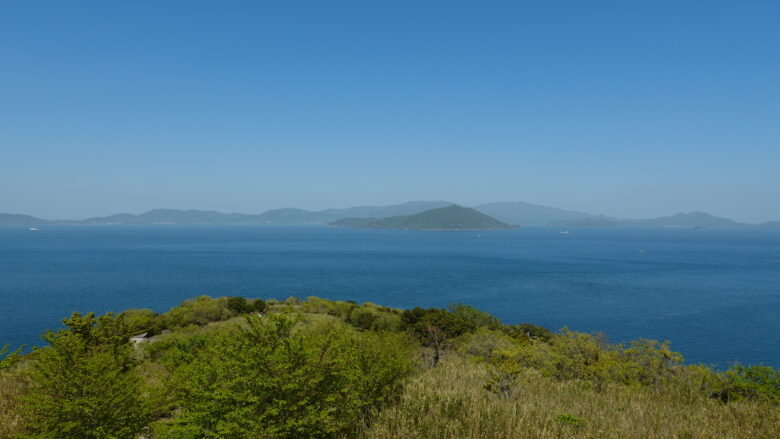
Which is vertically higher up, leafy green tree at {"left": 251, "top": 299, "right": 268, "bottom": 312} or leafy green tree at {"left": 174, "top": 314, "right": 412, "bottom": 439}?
leafy green tree at {"left": 174, "top": 314, "right": 412, "bottom": 439}

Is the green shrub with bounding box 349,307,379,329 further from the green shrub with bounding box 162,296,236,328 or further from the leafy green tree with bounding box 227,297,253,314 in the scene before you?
the green shrub with bounding box 162,296,236,328

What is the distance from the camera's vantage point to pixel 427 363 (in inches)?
802

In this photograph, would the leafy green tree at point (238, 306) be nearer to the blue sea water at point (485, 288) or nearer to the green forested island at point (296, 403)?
the blue sea water at point (485, 288)

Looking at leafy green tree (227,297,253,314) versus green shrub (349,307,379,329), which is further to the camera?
leafy green tree (227,297,253,314)

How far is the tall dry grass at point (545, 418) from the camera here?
357 inches

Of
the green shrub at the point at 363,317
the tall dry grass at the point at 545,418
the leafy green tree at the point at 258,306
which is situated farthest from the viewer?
the leafy green tree at the point at 258,306

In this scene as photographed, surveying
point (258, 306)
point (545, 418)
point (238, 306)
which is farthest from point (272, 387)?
point (238, 306)

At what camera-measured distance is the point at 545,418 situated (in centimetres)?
987

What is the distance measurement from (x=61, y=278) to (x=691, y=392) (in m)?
128

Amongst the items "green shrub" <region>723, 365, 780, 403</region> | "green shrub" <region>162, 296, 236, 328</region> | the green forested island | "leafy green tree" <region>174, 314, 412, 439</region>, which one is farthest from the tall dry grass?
"green shrub" <region>162, 296, 236, 328</region>

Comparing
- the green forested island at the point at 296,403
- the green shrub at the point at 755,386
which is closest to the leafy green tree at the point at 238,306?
the green forested island at the point at 296,403

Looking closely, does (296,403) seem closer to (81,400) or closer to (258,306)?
(81,400)

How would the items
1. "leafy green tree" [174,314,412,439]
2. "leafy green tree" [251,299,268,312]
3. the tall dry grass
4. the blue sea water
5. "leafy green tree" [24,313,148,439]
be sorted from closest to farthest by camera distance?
1. "leafy green tree" [174,314,412,439]
2. the tall dry grass
3. "leafy green tree" [24,313,148,439]
4. "leafy green tree" [251,299,268,312]
5. the blue sea water

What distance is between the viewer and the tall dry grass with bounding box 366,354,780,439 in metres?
9.08
